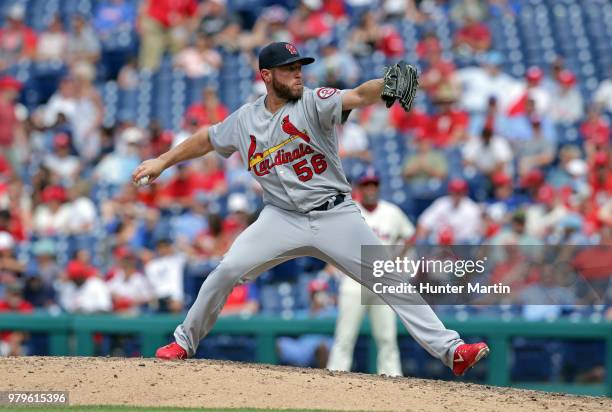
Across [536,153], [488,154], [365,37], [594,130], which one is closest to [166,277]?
[488,154]

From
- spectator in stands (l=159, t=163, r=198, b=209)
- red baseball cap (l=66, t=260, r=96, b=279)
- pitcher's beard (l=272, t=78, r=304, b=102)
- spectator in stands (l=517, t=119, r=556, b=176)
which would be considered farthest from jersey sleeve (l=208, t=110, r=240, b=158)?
spectator in stands (l=517, t=119, r=556, b=176)

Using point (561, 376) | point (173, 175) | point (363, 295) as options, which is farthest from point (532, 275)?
point (173, 175)

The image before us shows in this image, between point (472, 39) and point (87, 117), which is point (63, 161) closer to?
point (87, 117)

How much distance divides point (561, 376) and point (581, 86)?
437 cm

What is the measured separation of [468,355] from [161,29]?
30.2 feet

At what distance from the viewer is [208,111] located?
510 inches

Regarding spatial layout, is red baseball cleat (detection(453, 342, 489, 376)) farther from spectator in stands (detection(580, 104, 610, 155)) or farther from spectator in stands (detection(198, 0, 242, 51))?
spectator in stands (detection(198, 0, 242, 51))

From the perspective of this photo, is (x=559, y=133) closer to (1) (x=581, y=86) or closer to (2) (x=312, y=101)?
(1) (x=581, y=86)

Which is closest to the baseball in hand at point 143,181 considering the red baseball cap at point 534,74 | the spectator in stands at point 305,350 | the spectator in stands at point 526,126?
the spectator in stands at point 305,350

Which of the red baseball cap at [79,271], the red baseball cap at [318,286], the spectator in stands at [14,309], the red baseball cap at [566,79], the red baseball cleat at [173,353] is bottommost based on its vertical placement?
the red baseball cleat at [173,353]

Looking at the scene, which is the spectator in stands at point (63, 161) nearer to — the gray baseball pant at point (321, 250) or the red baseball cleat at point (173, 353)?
the red baseball cleat at point (173, 353)

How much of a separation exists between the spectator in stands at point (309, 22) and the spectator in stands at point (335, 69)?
0.60m

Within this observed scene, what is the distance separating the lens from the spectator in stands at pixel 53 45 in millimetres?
14797

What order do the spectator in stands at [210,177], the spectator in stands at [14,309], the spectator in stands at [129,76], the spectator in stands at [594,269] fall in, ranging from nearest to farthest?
the spectator in stands at [594,269]
the spectator in stands at [14,309]
the spectator in stands at [210,177]
the spectator in stands at [129,76]
